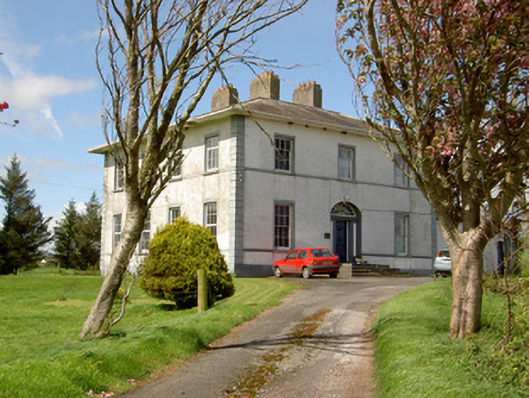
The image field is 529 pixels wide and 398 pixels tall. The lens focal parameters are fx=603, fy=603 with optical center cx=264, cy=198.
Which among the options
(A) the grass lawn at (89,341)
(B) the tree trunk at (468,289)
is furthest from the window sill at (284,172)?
(B) the tree trunk at (468,289)

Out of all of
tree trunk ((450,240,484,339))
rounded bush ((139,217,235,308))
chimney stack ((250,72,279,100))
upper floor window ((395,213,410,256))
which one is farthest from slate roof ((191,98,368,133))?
tree trunk ((450,240,484,339))

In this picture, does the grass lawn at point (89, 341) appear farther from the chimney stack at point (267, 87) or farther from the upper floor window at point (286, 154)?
the chimney stack at point (267, 87)

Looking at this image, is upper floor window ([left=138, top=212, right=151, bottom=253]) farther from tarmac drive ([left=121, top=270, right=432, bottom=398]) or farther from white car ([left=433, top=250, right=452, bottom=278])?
tarmac drive ([left=121, top=270, right=432, bottom=398])

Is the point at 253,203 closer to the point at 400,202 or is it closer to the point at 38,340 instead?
the point at 400,202

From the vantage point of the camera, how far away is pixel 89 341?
9.34 meters

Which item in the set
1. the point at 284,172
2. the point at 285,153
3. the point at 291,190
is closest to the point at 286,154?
the point at 285,153

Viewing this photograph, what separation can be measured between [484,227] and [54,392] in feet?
20.9

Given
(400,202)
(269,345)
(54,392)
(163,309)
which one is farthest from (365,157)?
(54,392)

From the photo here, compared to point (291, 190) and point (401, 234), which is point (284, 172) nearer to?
point (291, 190)

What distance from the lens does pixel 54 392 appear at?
6.70 meters

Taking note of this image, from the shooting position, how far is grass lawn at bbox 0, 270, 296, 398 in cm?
701

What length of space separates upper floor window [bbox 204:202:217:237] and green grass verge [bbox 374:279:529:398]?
17.9m

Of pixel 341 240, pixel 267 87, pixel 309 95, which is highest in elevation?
pixel 309 95

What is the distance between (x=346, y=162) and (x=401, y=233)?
534 centimetres
